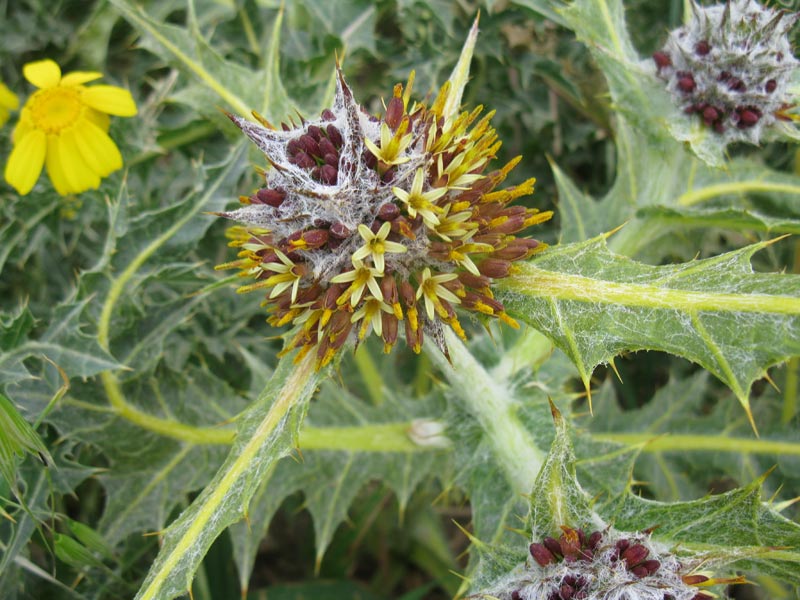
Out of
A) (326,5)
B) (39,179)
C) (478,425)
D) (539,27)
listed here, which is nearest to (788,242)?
(539,27)

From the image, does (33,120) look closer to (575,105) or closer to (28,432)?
(28,432)

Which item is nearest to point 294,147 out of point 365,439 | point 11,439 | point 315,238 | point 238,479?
point 315,238

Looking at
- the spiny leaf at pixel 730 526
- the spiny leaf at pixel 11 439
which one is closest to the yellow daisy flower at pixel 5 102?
the spiny leaf at pixel 11 439

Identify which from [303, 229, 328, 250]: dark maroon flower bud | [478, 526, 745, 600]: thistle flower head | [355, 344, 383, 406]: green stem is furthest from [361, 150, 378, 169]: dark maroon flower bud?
[355, 344, 383, 406]: green stem

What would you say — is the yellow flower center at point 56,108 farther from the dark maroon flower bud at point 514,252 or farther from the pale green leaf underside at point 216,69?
the dark maroon flower bud at point 514,252

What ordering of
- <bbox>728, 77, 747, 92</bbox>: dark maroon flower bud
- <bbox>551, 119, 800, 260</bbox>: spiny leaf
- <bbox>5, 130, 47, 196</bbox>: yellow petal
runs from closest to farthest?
<bbox>728, 77, 747, 92</bbox>: dark maroon flower bud
<bbox>551, 119, 800, 260</bbox>: spiny leaf
<bbox>5, 130, 47, 196</bbox>: yellow petal

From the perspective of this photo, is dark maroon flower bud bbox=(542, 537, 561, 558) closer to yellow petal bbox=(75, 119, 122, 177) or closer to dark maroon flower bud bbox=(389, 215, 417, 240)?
dark maroon flower bud bbox=(389, 215, 417, 240)

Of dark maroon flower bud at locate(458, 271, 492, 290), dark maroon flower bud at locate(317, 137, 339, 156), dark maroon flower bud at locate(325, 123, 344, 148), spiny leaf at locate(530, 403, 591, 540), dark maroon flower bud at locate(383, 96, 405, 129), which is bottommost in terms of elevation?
spiny leaf at locate(530, 403, 591, 540)
